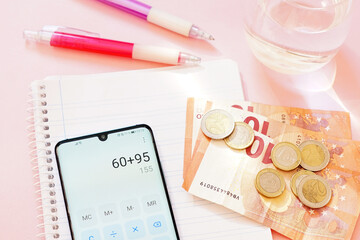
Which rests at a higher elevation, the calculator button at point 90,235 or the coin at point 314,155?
the coin at point 314,155

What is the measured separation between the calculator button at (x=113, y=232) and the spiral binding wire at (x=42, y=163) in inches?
2.2

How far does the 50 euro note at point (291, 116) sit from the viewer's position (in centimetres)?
55

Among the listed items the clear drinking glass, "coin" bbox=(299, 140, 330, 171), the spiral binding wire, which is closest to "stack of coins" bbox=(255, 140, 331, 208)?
"coin" bbox=(299, 140, 330, 171)

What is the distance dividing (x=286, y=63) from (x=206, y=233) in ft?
0.79

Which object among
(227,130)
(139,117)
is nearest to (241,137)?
(227,130)

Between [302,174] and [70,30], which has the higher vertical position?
[70,30]

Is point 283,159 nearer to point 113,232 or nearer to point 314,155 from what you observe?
point 314,155

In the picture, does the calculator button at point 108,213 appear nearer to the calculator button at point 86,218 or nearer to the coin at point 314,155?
the calculator button at point 86,218

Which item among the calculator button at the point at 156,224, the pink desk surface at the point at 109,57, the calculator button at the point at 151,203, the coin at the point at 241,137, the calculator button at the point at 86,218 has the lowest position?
the calculator button at the point at 156,224

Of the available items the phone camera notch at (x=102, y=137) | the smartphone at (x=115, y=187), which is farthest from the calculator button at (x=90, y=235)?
the phone camera notch at (x=102, y=137)

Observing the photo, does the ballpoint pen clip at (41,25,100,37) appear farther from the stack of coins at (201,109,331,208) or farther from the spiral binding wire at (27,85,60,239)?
the stack of coins at (201,109,331,208)

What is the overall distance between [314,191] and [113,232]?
25 cm

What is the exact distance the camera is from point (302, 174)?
1.71ft

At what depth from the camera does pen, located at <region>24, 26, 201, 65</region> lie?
57 centimetres
